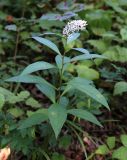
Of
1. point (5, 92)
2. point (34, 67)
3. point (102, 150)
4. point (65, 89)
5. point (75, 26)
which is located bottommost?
point (102, 150)

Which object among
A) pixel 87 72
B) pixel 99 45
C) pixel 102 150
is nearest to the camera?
pixel 102 150

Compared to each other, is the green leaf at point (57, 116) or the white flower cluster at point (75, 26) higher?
the white flower cluster at point (75, 26)

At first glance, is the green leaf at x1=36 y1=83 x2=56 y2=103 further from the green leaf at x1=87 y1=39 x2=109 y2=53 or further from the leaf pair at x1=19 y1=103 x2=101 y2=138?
the green leaf at x1=87 y1=39 x2=109 y2=53

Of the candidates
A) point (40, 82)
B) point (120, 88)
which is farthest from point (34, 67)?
point (120, 88)

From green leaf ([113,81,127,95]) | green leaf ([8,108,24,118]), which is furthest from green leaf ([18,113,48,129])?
green leaf ([113,81,127,95])

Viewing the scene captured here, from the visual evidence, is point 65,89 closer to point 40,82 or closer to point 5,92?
point 40,82

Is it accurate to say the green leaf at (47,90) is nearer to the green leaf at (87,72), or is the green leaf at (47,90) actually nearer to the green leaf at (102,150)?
the green leaf at (102,150)

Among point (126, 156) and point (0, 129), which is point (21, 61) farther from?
point (126, 156)

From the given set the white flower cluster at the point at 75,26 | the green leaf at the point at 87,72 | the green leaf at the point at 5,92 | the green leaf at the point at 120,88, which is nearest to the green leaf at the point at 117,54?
the green leaf at the point at 87,72

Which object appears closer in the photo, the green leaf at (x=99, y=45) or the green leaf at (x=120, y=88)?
the green leaf at (x=120, y=88)
